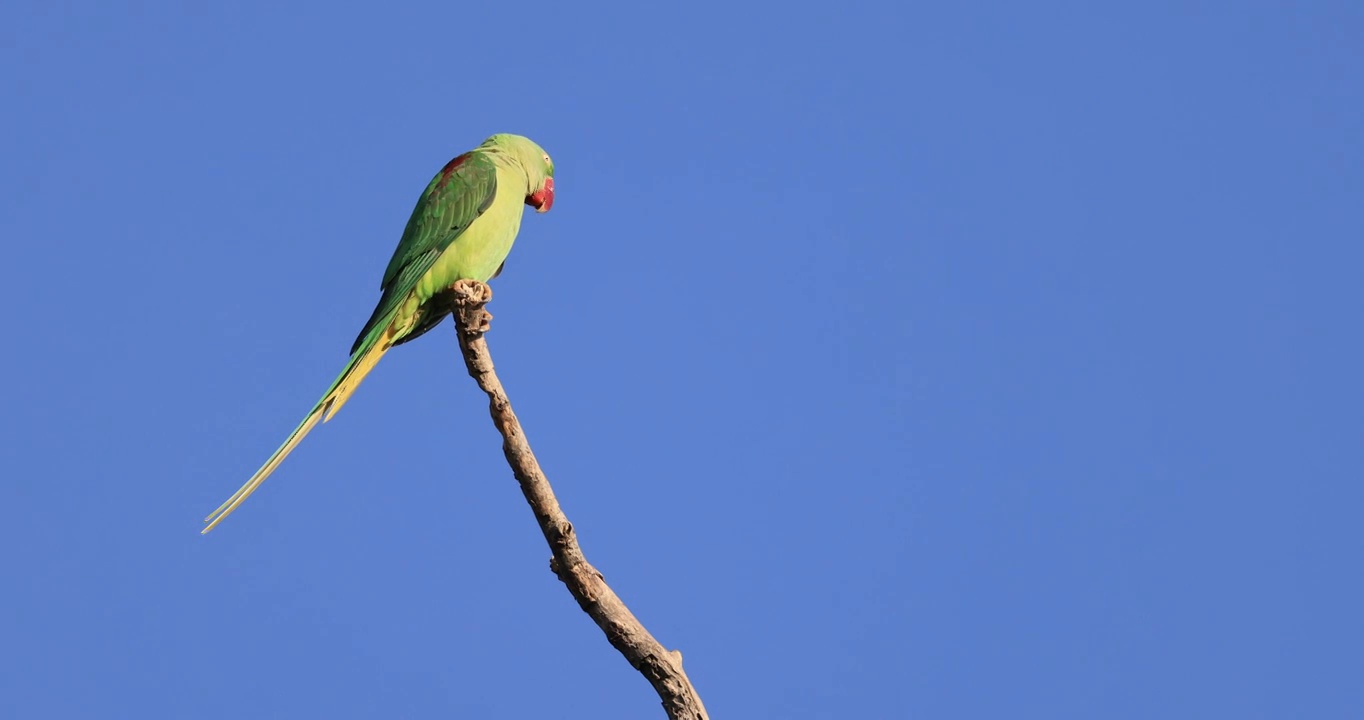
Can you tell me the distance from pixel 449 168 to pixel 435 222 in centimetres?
48

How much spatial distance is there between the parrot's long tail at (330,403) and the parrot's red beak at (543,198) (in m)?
1.52

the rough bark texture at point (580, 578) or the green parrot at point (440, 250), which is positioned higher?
the green parrot at point (440, 250)

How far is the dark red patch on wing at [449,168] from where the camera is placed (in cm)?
577

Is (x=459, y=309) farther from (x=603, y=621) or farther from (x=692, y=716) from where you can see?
(x=692, y=716)

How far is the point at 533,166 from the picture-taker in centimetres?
639

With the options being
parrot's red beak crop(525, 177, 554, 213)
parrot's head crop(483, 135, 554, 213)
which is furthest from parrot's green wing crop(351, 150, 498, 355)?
parrot's red beak crop(525, 177, 554, 213)

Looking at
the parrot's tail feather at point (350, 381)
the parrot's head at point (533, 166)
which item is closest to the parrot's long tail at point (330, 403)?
the parrot's tail feather at point (350, 381)

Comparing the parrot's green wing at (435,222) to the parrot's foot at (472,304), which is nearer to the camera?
the parrot's foot at (472,304)

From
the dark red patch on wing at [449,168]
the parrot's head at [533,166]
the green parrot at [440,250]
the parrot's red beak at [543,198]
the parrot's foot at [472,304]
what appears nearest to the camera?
the parrot's foot at [472,304]

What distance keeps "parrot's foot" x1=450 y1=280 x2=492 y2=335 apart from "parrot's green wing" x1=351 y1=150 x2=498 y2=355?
242 millimetres

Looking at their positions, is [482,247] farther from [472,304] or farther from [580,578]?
[580,578]

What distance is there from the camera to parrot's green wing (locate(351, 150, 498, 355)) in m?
5.40

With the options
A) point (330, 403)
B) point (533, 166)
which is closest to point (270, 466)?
point (330, 403)

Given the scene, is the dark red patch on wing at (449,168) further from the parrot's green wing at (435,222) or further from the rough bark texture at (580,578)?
the rough bark texture at (580,578)
